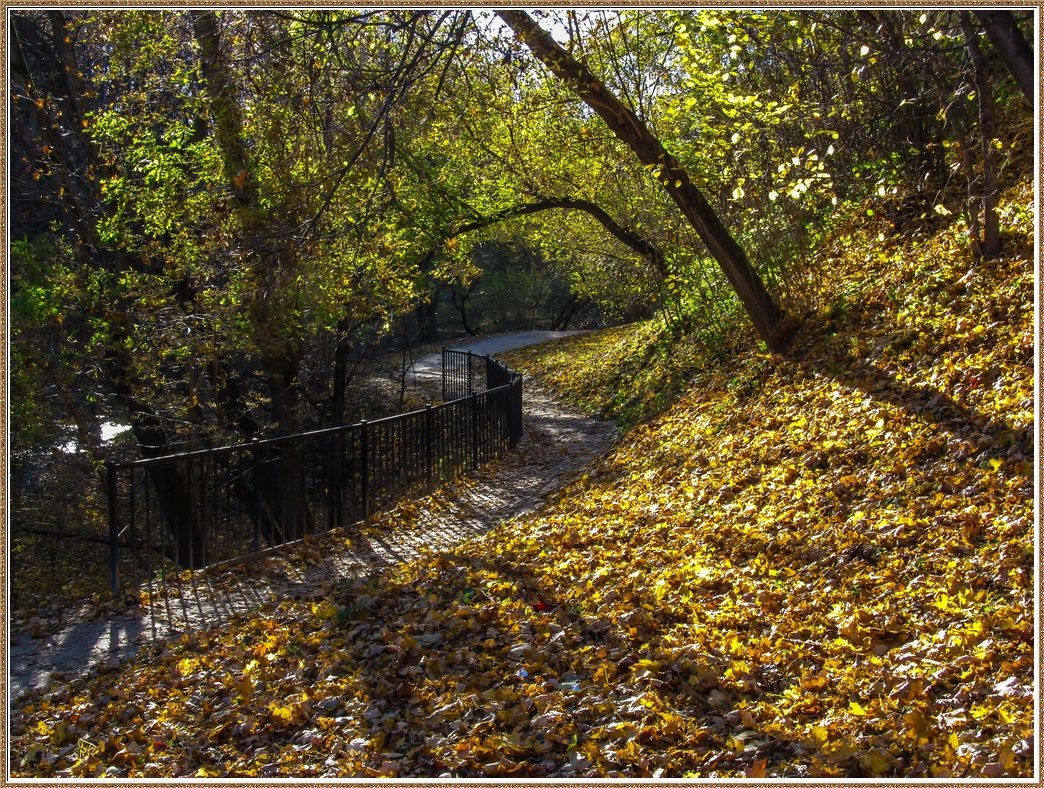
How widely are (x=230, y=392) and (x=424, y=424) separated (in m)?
4.05

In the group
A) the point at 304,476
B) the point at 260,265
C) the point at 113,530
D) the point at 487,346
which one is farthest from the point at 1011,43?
the point at 487,346

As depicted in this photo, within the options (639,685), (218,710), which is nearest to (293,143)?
(218,710)

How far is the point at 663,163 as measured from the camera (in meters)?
9.55

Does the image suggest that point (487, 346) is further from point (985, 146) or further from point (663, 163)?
point (985, 146)

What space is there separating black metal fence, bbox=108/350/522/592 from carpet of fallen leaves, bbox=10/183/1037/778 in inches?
65.8

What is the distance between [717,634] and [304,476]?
243 inches

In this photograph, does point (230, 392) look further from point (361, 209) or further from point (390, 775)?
point (390, 775)

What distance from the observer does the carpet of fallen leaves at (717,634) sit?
4082mm

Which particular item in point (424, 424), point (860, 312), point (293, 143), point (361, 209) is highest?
point (293, 143)

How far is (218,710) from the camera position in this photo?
17.3 feet

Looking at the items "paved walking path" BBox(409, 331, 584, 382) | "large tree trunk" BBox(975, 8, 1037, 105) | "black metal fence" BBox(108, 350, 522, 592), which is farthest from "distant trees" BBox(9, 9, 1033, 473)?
"paved walking path" BBox(409, 331, 584, 382)

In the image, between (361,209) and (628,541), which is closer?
(628,541)

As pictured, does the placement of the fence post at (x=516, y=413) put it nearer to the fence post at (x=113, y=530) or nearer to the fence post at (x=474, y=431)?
the fence post at (x=474, y=431)

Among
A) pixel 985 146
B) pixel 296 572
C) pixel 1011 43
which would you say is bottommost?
pixel 296 572
